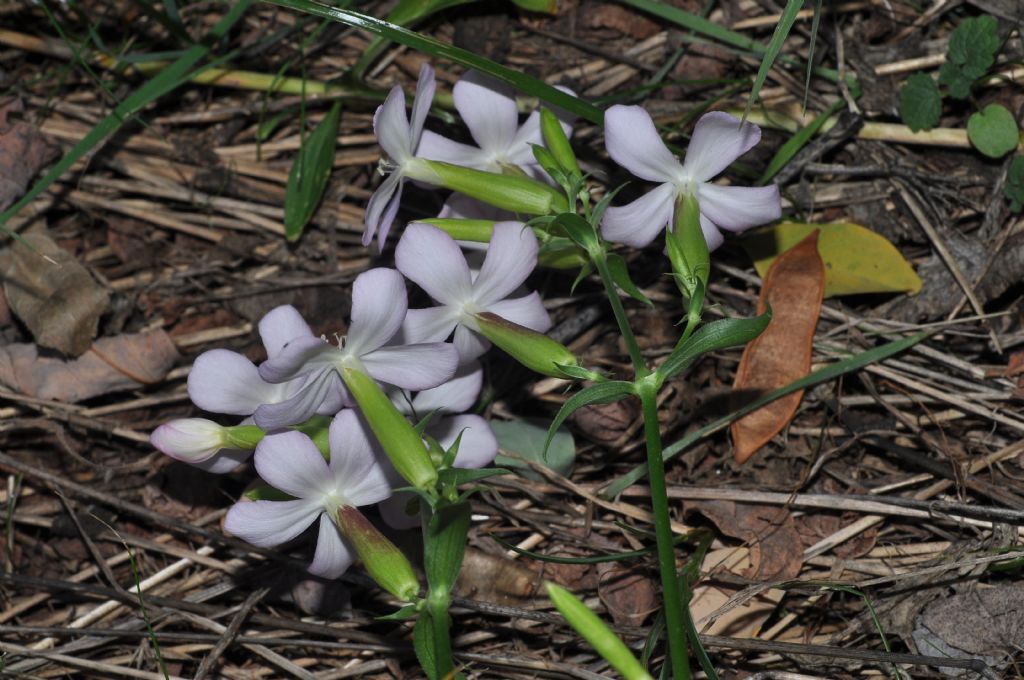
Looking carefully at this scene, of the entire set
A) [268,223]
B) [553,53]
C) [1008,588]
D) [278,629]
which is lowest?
[278,629]

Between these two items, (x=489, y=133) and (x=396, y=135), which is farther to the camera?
(x=489, y=133)

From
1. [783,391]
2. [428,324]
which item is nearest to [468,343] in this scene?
[428,324]

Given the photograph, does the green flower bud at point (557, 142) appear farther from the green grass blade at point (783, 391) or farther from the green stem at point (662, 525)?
the green grass blade at point (783, 391)

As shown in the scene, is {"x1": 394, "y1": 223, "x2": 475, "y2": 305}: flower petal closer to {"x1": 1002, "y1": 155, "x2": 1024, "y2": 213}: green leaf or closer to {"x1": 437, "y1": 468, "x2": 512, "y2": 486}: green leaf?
{"x1": 437, "y1": 468, "x2": 512, "y2": 486}: green leaf

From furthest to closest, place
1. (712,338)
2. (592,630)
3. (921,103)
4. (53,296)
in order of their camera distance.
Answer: (53,296)
(921,103)
(712,338)
(592,630)

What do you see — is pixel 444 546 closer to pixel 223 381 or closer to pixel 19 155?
pixel 223 381

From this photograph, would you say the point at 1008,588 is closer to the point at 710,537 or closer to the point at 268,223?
the point at 710,537

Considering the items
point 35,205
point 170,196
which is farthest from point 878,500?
point 35,205
